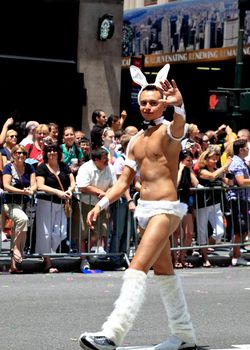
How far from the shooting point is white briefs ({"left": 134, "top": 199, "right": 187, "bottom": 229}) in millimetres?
8102

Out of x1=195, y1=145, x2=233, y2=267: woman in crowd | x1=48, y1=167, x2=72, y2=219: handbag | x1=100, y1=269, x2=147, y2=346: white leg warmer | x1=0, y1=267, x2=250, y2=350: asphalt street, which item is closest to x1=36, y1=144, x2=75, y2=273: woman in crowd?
x1=48, y1=167, x2=72, y2=219: handbag

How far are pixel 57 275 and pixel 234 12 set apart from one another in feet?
58.5

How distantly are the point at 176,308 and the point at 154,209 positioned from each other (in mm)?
782

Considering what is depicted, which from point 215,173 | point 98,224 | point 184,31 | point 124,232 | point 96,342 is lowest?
point 96,342

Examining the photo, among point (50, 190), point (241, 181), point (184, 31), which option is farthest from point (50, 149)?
point (184, 31)

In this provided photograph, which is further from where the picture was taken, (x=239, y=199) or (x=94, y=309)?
(x=239, y=199)

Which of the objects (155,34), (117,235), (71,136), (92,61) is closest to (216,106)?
(92,61)

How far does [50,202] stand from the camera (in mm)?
14500

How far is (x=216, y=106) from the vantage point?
22719 millimetres

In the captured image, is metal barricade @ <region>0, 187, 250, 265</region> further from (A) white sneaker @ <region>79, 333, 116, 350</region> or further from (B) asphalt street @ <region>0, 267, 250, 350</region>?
(A) white sneaker @ <region>79, 333, 116, 350</region>

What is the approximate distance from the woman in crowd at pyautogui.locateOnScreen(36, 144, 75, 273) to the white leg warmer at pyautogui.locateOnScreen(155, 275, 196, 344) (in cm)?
645

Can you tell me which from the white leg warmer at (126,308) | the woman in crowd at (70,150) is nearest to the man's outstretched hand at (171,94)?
the white leg warmer at (126,308)

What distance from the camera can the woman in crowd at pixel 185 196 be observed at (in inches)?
597

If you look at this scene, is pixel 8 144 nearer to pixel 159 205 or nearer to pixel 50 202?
pixel 50 202
